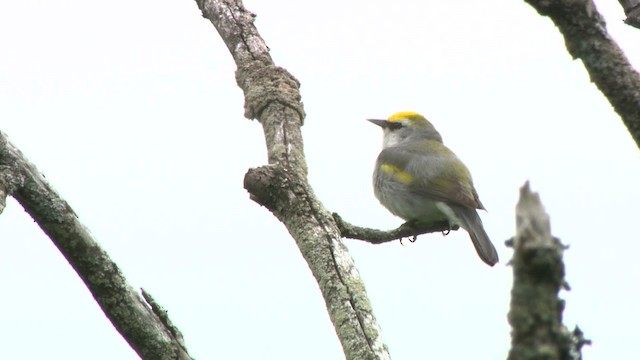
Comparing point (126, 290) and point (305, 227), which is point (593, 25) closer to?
point (126, 290)

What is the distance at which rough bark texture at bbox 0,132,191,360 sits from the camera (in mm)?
3035

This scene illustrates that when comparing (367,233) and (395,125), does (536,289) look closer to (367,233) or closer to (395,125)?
(367,233)

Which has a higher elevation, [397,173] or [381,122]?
[381,122]

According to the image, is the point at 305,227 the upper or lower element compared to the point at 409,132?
lower

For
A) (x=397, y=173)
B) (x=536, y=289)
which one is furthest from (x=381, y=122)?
(x=536, y=289)

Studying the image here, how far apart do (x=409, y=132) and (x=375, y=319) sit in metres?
5.74

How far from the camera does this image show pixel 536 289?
1.54m

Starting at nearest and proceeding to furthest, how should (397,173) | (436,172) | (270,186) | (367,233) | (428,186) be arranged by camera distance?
(270,186)
(367,233)
(428,186)
(436,172)
(397,173)

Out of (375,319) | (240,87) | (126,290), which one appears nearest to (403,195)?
(240,87)

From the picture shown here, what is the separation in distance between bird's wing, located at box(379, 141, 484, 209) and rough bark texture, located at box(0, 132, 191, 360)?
477cm

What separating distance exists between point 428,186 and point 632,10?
5104mm

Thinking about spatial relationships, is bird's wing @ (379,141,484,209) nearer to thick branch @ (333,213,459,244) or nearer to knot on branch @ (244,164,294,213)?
thick branch @ (333,213,459,244)

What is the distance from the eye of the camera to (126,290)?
3.05m

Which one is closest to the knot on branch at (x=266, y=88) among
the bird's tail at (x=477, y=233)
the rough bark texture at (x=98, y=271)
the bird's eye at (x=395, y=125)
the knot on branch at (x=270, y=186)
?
the knot on branch at (x=270, y=186)
